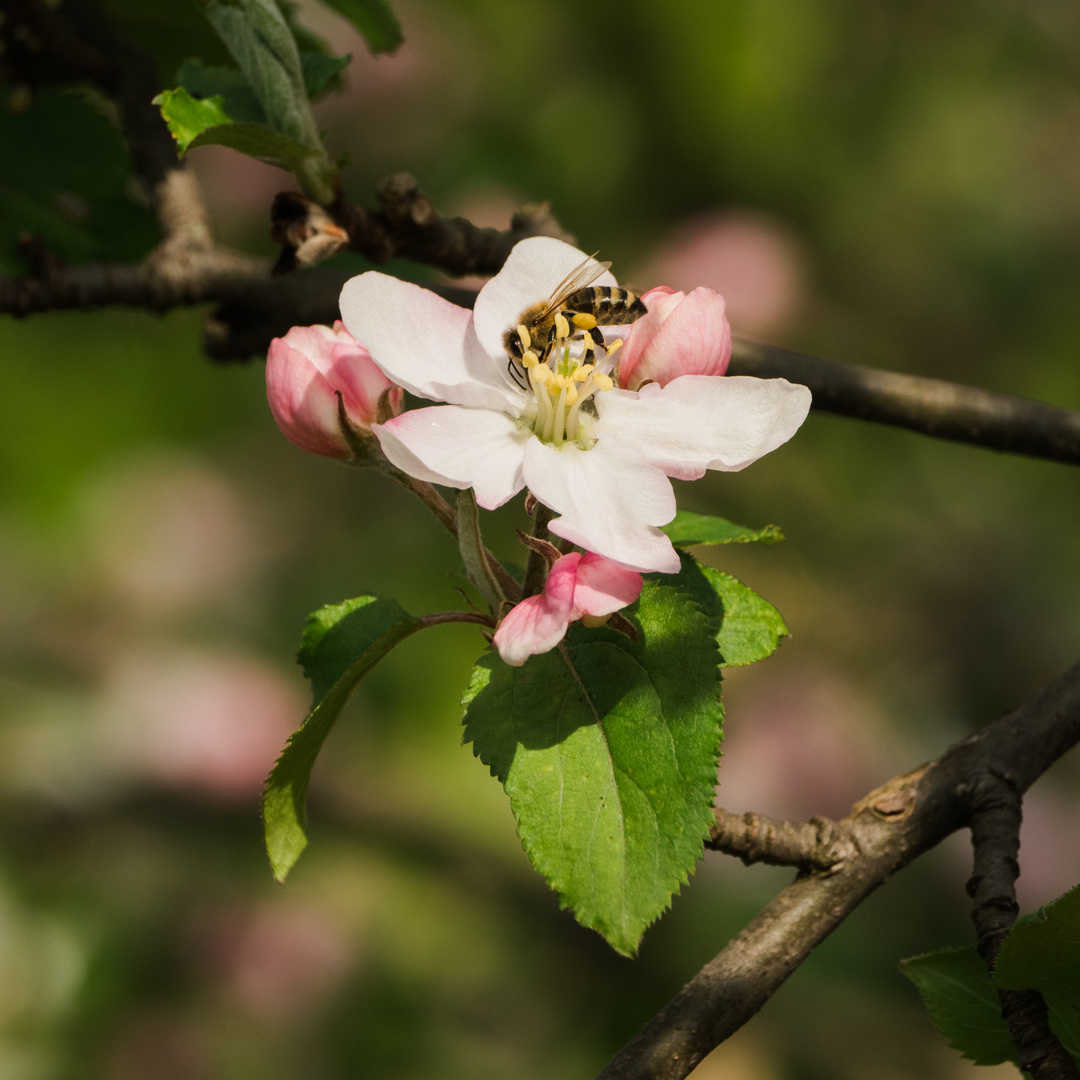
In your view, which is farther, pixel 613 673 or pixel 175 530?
pixel 175 530

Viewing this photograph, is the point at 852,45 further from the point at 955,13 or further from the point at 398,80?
the point at 398,80

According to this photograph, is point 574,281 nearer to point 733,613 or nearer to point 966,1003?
point 733,613

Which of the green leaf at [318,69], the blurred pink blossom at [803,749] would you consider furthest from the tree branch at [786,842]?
the blurred pink blossom at [803,749]

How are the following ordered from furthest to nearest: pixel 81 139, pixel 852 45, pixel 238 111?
pixel 852 45 → pixel 81 139 → pixel 238 111

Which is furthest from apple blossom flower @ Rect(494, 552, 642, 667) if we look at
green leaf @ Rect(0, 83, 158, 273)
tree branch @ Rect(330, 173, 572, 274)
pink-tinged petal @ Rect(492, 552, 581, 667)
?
green leaf @ Rect(0, 83, 158, 273)

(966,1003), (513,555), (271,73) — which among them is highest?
(271,73)

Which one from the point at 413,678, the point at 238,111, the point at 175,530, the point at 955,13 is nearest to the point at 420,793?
the point at 413,678

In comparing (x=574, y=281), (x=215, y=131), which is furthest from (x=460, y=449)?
(x=215, y=131)
